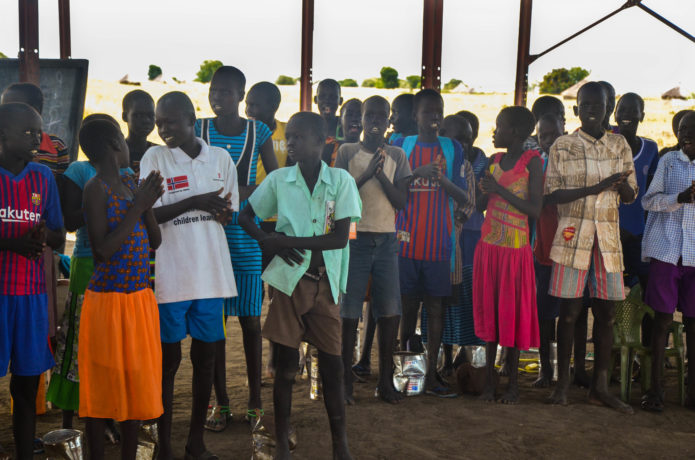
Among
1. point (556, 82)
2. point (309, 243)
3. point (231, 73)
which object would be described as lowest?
point (309, 243)

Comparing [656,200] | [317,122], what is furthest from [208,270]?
[656,200]

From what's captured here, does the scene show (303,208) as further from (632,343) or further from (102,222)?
(632,343)

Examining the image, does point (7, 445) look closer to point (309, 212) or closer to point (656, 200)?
point (309, 212)

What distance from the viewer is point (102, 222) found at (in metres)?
3.05

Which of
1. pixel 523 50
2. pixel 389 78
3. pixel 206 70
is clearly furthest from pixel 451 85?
pixel 523 50

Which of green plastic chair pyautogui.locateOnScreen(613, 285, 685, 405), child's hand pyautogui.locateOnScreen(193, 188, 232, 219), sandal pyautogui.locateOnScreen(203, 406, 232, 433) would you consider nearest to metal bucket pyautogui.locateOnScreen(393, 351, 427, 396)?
sandal pyautogui.locateOnScreen(203, 406, 232, 433)

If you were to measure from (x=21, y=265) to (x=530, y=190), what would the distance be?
3298 mm

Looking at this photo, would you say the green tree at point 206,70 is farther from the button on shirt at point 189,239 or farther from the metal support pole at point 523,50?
the button on shirt at point 189,239

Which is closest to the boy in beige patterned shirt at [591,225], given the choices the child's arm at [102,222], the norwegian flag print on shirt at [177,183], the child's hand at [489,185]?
the child's hand at [489,185]

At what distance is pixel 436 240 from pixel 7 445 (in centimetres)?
306

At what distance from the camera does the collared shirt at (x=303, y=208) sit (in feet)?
11.6

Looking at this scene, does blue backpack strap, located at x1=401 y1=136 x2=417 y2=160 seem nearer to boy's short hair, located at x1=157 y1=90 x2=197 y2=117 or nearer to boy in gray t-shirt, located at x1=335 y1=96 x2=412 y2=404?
boy in gray t-shirt, located at x1=335 y1=96 x2=412 y2=404

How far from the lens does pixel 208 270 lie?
3.48 meters

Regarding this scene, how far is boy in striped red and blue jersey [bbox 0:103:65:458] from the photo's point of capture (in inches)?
128
